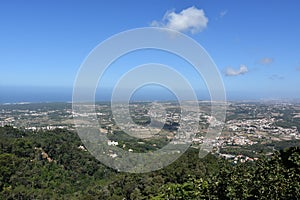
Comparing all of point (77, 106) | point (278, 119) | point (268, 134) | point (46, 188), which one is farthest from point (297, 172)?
point (278, 119)

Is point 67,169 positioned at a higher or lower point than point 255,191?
lower

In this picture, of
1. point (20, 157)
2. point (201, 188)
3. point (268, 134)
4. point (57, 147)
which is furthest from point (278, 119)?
point (201, 188)

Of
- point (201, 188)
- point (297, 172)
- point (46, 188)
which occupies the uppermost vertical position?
point (297, 172)

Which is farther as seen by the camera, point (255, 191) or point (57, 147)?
point (57, 147)

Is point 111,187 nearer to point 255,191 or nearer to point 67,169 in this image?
point 67,169

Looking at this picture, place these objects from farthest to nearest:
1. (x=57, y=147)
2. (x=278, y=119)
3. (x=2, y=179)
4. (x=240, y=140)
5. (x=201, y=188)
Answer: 1. (x=278, y=119)
2. (x=240, y=140)
3. (x=57, y=147)
4. (x=2, y=179)
5. (x=201, y=188)

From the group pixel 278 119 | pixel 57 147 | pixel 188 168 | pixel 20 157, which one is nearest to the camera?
pixel 188 168

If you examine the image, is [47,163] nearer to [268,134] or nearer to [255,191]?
[255,191]
